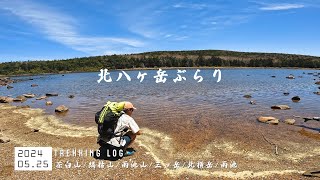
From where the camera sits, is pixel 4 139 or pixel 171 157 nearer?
pixel 171 157

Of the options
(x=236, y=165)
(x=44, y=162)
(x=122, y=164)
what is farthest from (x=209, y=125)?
(x=44, y=162)

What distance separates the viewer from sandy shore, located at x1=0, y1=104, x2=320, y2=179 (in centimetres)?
1412

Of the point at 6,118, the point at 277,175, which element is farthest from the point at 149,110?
the point at 277,175

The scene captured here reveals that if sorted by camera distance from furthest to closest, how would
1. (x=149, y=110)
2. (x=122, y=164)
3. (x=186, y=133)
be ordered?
(x=149, y=110) → (x=186, y=133) → (x=122, y=164)

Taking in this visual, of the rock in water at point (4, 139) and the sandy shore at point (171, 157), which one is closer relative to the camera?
the sandy shore at point (171, 157)

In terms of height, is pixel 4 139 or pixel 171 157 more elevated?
pixel 4 139

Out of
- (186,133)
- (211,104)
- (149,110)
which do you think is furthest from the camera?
(211,104)

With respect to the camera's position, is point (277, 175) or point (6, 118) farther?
point (6, 118)

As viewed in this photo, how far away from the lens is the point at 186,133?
2239cm

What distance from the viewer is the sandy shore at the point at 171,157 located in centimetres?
1412

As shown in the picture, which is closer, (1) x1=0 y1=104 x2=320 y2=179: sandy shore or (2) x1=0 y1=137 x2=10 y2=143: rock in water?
(1) x1=0 y1=104 x2=320 y2=179: sandy shore

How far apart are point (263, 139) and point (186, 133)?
19.1 feet

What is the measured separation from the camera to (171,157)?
16.6 m

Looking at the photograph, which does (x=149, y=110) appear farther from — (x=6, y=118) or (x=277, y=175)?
(x=277, y=175)
